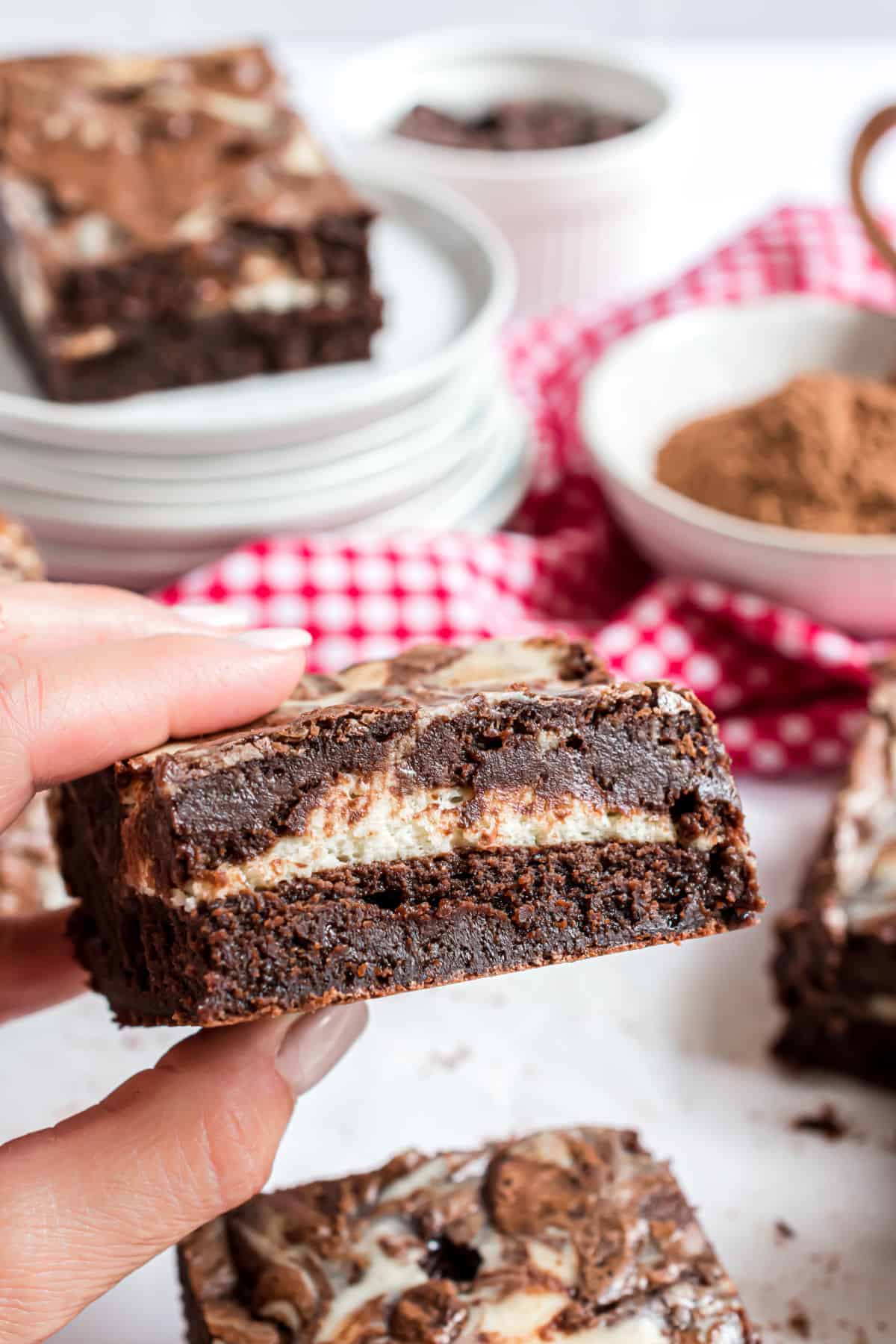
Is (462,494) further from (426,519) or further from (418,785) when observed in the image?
(418,785)

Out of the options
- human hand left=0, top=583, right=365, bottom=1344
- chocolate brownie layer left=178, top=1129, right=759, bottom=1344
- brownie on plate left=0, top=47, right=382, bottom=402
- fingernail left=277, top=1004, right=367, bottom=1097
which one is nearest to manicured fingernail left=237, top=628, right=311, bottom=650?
human hand left=0, top=583, right=365, bottom=1344

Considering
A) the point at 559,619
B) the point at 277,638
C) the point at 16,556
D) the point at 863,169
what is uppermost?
the point at 863,169

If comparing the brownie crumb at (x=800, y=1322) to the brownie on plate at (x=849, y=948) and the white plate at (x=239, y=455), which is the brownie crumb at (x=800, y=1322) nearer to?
the brownie on plate at (x=849, y=948)

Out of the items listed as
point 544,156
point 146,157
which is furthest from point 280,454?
point 544,156

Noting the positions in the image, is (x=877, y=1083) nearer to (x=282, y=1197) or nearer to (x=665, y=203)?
(x=282, y=1197)

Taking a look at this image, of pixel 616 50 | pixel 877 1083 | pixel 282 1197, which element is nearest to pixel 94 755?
pixel 282 1197
